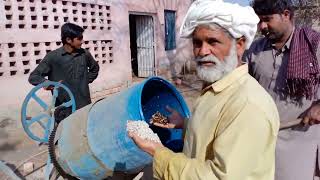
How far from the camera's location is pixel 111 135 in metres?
2.23

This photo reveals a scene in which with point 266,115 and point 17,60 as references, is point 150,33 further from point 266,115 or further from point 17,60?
point 266,115

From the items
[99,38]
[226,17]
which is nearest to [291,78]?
[226,17]

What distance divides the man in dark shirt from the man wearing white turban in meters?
2.38

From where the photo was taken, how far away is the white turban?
126 cm

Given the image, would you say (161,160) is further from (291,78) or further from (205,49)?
(291,78)

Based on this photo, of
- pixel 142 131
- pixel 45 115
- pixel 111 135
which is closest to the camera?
pixel 142 131

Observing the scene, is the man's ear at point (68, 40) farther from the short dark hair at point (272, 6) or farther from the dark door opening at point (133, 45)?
the dark door opening at point (133, 45)

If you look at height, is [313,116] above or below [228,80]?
below

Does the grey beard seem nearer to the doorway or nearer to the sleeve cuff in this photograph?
the sleeve cuff

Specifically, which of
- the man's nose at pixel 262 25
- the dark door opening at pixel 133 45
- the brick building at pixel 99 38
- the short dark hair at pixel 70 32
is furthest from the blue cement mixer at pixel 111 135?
the dark door opening at pixel 133 45

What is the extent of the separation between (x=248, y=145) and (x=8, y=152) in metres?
3.99

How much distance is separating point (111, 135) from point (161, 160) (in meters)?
0.95

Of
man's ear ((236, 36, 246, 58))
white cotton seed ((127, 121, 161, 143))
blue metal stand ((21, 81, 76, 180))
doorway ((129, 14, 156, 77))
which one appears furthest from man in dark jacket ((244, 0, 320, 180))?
doorway ((129, 14, 156, 77))

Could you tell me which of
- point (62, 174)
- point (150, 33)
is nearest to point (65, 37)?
point (62, 174)
